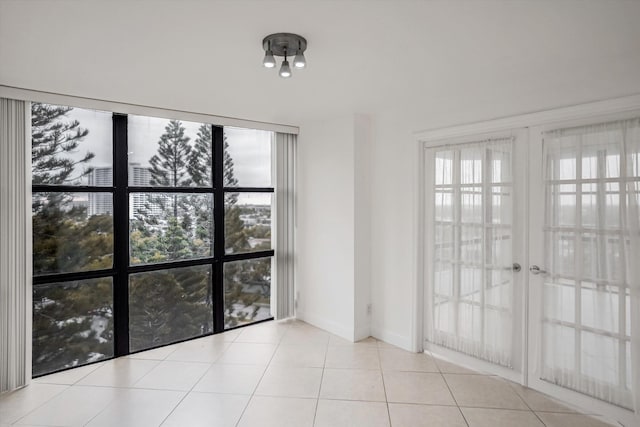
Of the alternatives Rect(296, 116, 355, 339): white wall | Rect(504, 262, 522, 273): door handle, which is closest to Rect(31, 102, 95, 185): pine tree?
Rect(296, 116, 355, 339): white wall

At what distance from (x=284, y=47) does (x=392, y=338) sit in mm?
3149

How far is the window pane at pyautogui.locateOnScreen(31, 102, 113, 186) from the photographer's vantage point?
327 cm

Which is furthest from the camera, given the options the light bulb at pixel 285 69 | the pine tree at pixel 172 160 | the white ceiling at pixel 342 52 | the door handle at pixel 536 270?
the pine tree at pixel 172 160

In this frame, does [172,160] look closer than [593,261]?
No

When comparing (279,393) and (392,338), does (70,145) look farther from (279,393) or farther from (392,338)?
(392,338)

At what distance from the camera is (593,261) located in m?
2.65

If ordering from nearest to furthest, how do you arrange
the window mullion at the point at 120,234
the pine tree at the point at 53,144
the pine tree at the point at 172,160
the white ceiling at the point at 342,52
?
the white ceiling at the point at 342,52
the pine tree at the point at 53,144
the window mullion at the point at 120,234
the pine tree at the point at 172,160

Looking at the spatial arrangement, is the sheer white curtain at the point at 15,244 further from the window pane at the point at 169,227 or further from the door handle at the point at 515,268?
the door handle at the point at 515,268

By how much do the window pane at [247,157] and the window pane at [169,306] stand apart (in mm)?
1155

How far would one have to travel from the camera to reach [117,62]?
255cm

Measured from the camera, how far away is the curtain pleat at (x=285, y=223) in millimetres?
4742

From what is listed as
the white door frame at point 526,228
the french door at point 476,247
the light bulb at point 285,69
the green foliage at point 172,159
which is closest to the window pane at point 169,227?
the green foliage at point 172,159

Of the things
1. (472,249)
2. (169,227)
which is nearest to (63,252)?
(169,227)

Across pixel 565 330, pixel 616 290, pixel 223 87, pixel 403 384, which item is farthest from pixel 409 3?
pixel 403 384
